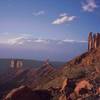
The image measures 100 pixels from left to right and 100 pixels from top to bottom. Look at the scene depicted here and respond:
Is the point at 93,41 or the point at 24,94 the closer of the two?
the point at 24,94

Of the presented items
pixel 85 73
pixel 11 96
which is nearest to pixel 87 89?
pixel 11 96

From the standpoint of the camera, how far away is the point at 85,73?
86.0 metres

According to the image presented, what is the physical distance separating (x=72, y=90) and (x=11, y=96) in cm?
2448

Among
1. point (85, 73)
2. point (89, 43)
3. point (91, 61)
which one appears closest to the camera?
point (85, 73)

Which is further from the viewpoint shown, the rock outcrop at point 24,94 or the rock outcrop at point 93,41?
the rock outcrop at point 93,41

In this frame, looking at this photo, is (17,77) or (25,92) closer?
(25,92)

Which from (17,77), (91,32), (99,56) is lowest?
(17,77)

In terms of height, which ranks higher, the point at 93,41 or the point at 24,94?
the point at 93,41

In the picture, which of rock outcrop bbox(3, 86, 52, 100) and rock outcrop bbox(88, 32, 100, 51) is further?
rock outcrop bbox(88, 32, 100, 51)

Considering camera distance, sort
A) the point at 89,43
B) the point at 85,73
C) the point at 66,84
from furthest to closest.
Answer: the point at 89,43
the point at 85,73
the point at 66,84

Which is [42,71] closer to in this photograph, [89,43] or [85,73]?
[89,43]

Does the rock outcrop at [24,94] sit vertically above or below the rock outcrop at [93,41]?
below

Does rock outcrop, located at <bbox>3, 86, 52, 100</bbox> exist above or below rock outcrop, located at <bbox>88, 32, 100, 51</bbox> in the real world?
below

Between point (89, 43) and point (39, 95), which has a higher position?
point (89, 43)
